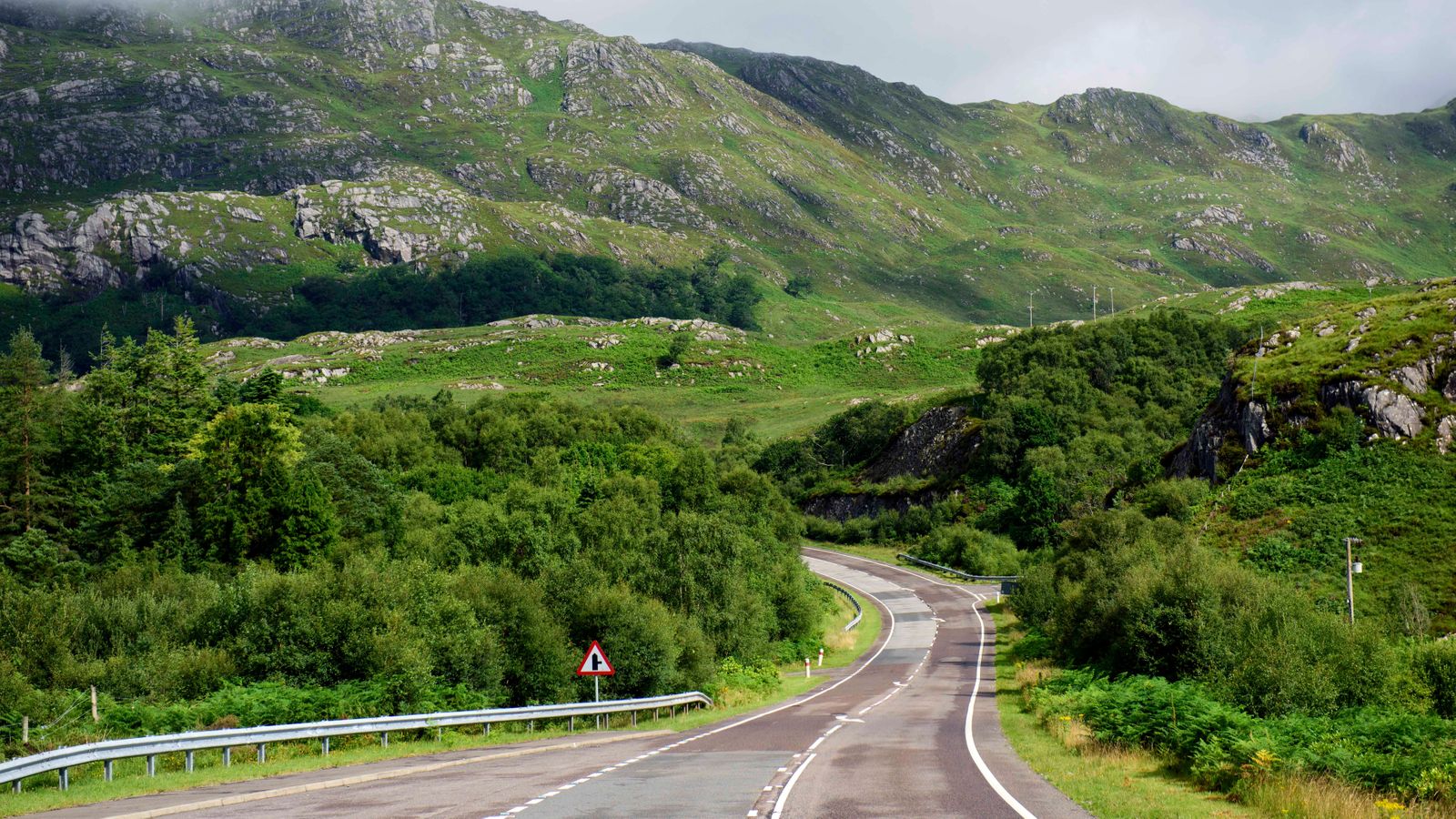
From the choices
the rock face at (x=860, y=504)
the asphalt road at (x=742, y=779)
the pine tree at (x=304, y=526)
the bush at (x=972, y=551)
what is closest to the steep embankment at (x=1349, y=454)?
the asphalt road at (x=742, y=779)

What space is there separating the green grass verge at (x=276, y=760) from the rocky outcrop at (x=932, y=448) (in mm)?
81151

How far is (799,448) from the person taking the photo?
14100 cm

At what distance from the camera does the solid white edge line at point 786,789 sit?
14981mm

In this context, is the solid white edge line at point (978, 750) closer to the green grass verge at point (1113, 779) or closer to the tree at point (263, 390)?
the green grass verge at point (1113, 779)

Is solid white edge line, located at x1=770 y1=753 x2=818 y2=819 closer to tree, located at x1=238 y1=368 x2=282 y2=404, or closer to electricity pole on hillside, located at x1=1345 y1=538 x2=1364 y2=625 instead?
electricity pole on hillside, located at x1=1345 y1=538 x2=1364 y2=625

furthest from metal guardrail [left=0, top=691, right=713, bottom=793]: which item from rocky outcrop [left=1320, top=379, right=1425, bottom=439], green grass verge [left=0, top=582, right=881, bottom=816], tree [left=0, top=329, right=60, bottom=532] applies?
tree [left=0, top=329, right=60, bottom=532]

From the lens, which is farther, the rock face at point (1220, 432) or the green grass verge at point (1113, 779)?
the rock face at point (1220, 432)

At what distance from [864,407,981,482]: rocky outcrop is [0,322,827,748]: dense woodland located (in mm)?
26814

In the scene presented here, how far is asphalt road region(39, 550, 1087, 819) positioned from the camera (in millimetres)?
15141

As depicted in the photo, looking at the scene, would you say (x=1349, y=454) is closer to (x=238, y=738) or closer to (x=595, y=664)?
(x=595, y=664)

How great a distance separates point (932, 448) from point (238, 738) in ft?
359

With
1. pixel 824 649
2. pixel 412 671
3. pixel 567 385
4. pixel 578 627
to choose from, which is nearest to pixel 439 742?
pixel 412 671

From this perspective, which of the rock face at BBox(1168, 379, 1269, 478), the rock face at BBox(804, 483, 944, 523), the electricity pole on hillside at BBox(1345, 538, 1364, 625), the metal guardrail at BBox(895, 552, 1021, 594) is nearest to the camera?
the electricity pole on hillside at BBox(1345, 538, 1364, 625)

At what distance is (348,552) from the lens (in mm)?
68000
